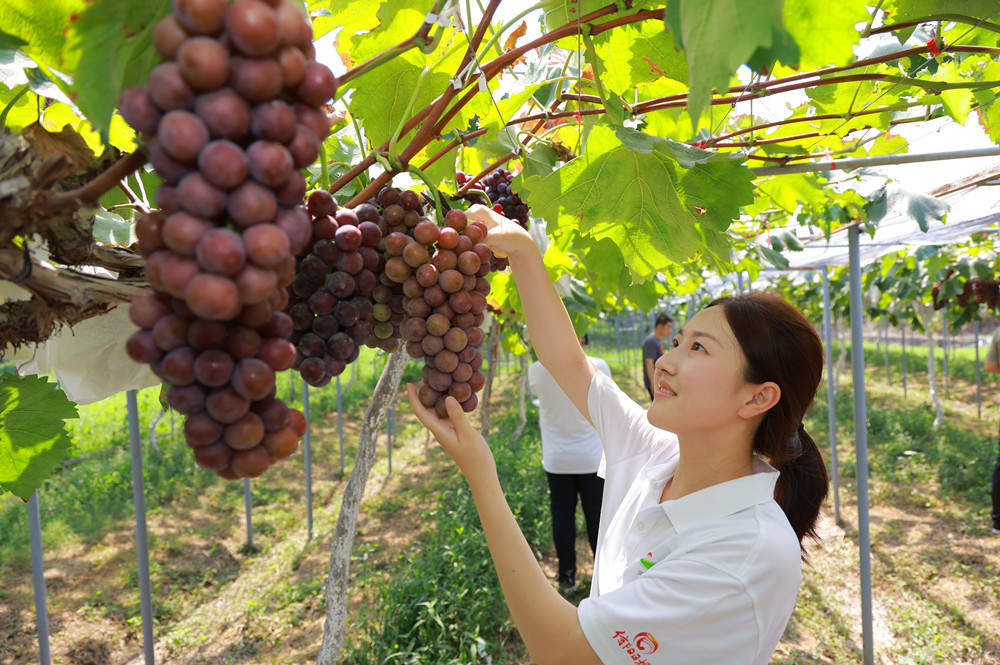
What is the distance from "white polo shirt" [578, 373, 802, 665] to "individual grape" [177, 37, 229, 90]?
1.23 m

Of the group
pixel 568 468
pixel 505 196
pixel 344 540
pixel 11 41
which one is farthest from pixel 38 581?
pixel 568 468

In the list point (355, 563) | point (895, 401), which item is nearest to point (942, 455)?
point (895, 401)

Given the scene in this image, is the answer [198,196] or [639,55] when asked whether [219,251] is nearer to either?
[198,196]

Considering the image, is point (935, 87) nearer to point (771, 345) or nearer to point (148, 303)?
point (771, 345)

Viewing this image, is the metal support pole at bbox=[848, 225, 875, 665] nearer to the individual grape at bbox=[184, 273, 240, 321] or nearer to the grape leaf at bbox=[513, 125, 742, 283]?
the grape leaf at bbox=[513, 125, 742, 283]

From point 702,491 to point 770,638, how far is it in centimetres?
36

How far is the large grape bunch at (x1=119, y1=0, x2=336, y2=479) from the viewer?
0.46 metres

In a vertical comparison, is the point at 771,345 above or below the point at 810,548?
above

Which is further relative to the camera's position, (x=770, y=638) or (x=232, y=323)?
(x=770, y=638)

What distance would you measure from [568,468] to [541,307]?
3.32 metres

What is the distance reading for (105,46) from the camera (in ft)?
1.66

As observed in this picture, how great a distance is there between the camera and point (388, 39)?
1.17 metres

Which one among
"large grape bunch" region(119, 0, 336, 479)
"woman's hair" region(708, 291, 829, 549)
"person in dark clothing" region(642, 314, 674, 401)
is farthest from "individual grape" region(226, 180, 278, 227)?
"person in dark clothing" region(642, 314, 674, 401)

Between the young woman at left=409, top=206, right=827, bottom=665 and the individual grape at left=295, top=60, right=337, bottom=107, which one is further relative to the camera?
the young woman at left=409, top=206, right=827, bottom=665
